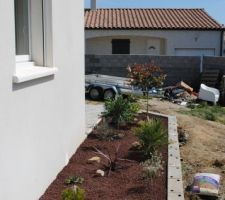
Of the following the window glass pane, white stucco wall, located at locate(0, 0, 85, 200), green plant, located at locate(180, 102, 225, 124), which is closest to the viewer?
white stucco wall, located at locate(0, 0, 85, 200)

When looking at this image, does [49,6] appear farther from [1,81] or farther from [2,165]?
[2,165]

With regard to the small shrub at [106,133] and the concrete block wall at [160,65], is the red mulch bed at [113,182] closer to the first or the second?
the small shrub at [106,133]

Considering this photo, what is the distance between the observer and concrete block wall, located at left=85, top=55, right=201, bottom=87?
2133 centimetres

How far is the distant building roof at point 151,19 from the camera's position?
30.5m

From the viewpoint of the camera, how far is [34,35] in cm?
543

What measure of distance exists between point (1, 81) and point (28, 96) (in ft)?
2.44

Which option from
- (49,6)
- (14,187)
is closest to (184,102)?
(49,6)

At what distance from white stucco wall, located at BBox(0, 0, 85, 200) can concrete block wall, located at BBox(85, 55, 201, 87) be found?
1355cm

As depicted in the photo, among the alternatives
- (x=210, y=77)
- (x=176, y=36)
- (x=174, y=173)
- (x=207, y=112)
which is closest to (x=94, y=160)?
(x=174, y=173)

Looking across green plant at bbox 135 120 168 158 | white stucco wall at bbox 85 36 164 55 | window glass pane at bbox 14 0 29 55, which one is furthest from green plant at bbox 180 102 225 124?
white stucco wall at bbox 85 36 164 55

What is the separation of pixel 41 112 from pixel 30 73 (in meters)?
0.63

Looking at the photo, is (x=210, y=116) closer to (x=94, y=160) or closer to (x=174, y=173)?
(x=94, y=160)

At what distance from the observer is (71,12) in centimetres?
679

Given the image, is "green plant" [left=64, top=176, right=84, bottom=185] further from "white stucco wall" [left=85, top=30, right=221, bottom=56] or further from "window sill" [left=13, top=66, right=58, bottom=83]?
"white stucco wall" [left=85, top=30, right=221, bottom=56]
